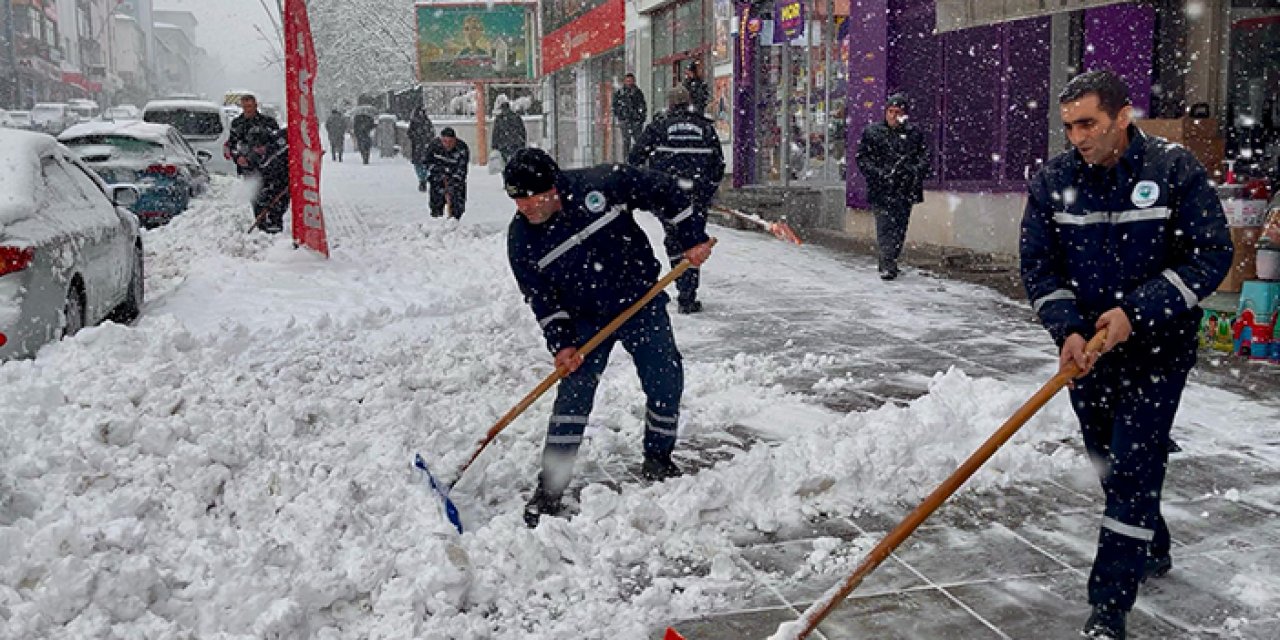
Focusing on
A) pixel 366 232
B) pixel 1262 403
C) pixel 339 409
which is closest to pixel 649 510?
pixel 339 409

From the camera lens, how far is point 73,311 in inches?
293

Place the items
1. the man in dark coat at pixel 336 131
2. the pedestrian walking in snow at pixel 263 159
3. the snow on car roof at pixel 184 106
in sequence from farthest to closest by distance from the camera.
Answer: the man in dark coat at pixel 336 131
the snow on car roof at pixel 184 106
the pedestrian walking in snow at pixel 263 159

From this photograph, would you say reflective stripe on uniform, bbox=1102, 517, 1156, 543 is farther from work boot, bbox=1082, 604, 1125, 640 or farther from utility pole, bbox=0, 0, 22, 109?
utility pole, bbox=0, 0, 22, 109

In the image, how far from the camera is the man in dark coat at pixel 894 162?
11156 millimetres

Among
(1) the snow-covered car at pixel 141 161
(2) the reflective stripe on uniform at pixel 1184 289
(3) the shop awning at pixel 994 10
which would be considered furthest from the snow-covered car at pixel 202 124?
(2) the reflective stripe on uniform at pixel 1184 289

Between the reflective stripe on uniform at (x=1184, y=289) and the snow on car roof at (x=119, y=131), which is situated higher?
the snow on car roof at (x=119, y=131)

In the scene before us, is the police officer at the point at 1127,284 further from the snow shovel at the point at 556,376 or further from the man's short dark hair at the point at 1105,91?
the snow shovel at the point at 556,376

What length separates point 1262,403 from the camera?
6656 millimetres

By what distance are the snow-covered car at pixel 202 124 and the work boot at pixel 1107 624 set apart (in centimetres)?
2266

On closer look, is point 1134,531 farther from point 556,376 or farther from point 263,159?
point 263,159

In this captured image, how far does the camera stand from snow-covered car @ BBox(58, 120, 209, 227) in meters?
15.0

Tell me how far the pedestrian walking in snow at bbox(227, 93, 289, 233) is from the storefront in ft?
48.0

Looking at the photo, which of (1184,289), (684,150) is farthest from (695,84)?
(1184,289)

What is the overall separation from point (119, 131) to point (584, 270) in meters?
12.5
